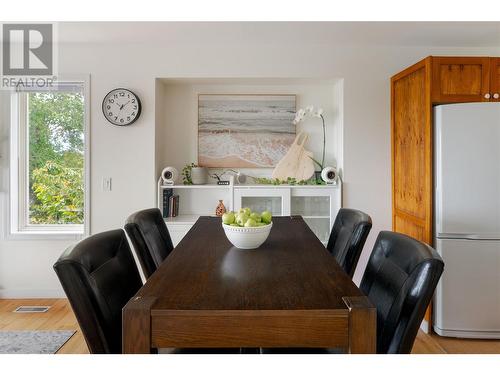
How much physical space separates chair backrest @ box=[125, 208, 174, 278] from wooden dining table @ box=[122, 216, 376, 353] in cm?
55

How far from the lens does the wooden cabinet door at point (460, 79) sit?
2.62 meters

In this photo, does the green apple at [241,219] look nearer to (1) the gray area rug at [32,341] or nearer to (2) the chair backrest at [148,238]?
(2) the chair backrest at [148,238]

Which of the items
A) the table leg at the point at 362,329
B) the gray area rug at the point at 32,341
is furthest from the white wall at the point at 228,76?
the table leg at the point at 362,329

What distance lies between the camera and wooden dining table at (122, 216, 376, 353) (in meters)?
0.95

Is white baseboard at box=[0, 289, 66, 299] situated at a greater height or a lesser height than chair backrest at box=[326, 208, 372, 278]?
lesser

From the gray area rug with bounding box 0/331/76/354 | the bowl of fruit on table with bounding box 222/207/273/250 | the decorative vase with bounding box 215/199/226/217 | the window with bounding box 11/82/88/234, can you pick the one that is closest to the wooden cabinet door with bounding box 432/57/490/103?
the bowl of fruit on table with bounding box 222/207/273/250

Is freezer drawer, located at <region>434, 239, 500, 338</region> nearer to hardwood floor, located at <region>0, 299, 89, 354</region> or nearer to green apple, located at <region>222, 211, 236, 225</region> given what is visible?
green apple, located at <region>222, 211, 236, 225</region>

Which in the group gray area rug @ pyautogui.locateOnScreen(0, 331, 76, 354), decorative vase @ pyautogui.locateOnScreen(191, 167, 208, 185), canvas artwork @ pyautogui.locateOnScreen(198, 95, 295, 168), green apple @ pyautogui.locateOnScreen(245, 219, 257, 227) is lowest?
gray area rug @ pyautogui.locateOnScreen(0, 331, 76, 354)

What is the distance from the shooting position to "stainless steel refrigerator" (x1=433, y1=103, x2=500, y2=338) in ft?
8.20

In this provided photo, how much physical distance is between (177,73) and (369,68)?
1704 mm

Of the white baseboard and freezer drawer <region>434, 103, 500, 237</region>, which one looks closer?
freezer drawer <region>434, 103, 500, 237</region>

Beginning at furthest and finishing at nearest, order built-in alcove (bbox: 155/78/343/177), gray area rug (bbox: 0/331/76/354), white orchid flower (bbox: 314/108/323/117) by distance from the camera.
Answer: built-in alcove (bbox: 155/78/343/177) < white orchid flower (bbox: 314/108/323/117) < gray area rug (bbox: 0/331/76/354)

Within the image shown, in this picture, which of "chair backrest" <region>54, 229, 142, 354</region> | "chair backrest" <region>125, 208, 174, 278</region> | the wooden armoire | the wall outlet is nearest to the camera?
"chair backrest" <region>54, 229, 142, 354</region>
